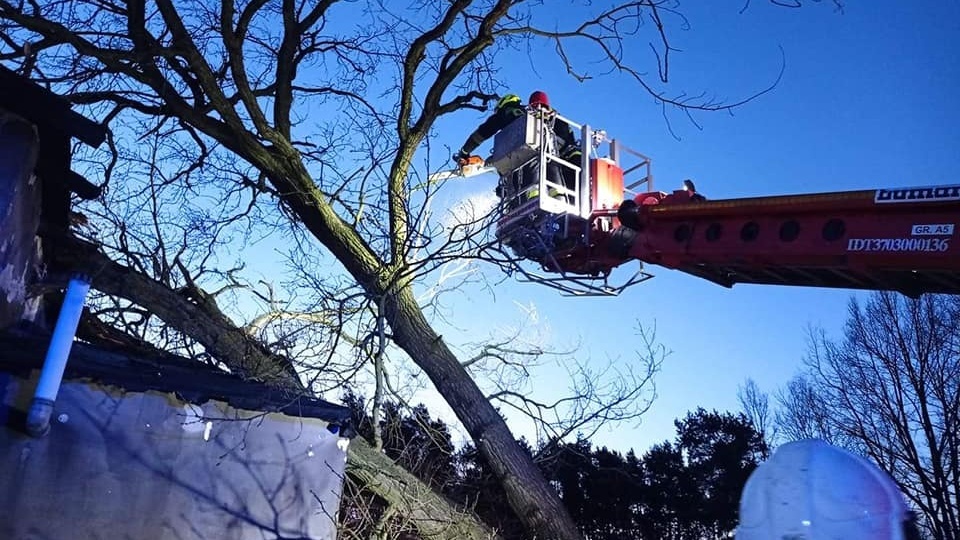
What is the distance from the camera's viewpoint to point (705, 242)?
605 cm

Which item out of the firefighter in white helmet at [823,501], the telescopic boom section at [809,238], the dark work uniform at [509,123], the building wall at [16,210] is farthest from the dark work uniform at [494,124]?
the firefighter in white helmet at [823,501]

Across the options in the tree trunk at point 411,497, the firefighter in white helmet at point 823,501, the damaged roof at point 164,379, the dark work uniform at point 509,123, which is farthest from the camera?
the dark work uniform at point 509,123

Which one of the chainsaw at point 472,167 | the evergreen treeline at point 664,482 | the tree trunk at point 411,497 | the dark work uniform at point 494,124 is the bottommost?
the tree trunk at point 411,497

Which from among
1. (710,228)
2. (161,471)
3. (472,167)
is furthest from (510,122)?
(161,471)

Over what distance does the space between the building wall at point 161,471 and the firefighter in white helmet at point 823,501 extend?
4615 mm

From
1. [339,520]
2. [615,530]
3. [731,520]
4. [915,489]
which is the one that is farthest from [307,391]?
[915,489]

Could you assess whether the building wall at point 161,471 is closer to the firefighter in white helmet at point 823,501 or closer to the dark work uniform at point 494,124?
the dark work uniform at point 494,124

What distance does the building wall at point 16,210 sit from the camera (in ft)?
20.3

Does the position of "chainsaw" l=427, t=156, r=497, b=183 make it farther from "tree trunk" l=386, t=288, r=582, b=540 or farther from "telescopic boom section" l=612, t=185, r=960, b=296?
"telescopic boom section" l=612, t=185, r=960, b=296

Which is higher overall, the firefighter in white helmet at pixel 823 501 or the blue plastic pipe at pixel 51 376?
the blue plastic pipe at pixel 51 376

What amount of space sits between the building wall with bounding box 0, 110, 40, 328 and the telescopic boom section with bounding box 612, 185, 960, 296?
5209 millimetres

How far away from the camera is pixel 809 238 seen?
5.36 m

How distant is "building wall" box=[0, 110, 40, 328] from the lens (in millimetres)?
6191

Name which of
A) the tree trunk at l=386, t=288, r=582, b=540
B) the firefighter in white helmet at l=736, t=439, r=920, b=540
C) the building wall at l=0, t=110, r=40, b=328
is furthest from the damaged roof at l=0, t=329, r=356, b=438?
the firefighter in white helmet at l=736, t=439, r=920, b=540
